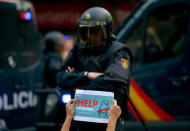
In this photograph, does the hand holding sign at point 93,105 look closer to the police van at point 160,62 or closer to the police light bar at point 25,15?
the police van at point 160,62

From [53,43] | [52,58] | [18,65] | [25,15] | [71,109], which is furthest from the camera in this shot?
[53,43]

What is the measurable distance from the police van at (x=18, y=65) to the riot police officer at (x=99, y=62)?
1717 mm

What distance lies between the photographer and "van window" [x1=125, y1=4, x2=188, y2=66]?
15.0 ft

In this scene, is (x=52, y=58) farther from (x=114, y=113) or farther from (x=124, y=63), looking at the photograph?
(x=114, y=113)

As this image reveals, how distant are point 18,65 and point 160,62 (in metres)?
1.80

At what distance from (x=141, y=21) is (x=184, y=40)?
567 mm

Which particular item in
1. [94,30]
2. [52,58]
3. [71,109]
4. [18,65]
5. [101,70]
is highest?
[94,30]

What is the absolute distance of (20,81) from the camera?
480 centimetres

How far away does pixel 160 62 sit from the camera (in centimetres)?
457

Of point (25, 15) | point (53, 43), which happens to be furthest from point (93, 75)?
point (53, 43)

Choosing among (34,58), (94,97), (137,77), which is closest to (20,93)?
(34,58)

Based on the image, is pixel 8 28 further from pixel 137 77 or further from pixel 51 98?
pixel 137 77

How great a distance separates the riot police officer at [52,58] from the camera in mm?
5562

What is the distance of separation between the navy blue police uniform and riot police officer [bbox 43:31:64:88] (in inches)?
96.2
